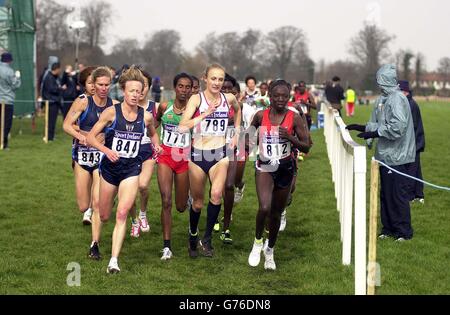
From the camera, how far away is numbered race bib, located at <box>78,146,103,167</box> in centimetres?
858

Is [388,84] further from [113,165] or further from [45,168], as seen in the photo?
[45,168]

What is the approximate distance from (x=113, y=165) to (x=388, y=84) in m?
3.66

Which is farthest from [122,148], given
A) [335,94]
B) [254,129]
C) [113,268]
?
[335,94]

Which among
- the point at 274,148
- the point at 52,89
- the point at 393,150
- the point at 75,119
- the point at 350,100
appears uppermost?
the point at 52,89

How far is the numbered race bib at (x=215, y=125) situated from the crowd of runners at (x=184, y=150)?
0.04 feet

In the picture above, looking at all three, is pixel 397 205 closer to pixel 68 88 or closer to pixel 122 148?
pixel 122 148

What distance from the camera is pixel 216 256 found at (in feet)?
26.7

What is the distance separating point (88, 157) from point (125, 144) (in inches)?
55.9

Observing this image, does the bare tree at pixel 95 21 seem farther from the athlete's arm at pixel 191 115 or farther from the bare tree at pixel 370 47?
the athlete's arm at pixel 191 115

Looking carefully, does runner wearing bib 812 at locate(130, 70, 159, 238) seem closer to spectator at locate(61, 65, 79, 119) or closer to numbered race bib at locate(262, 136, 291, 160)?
numbered race bib at locate(262, 136, 291, 160)

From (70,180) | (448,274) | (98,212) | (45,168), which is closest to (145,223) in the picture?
(98,212)

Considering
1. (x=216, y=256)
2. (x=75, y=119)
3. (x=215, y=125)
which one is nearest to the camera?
(x=215, y=125)

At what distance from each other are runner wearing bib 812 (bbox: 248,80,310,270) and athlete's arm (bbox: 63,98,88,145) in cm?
216

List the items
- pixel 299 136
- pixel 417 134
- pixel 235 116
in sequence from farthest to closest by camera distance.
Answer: pixel 417 134
pixel 235 116
pixel 299 136
